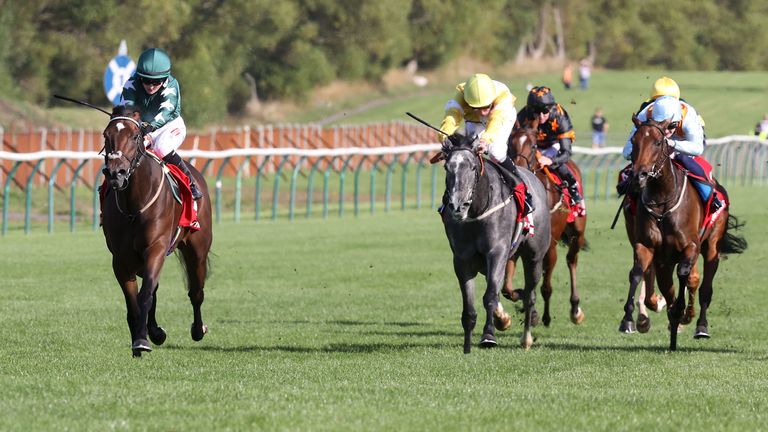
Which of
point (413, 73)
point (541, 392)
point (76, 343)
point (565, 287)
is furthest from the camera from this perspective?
point (413, 73)

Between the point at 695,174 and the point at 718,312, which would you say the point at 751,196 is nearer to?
the point at 718,312

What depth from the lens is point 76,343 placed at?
1154 cm

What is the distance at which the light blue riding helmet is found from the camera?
11.5m

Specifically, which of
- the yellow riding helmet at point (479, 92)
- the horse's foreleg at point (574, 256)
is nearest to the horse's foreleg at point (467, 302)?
the yellow riding helmet at point (479, 92)

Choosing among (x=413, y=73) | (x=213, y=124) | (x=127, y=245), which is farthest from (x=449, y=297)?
(x=413, y=73)

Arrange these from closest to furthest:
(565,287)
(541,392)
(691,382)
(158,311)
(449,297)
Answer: (541,392), (691,382), (158,311), (449,297), (565,287)

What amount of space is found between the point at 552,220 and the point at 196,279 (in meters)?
3.63

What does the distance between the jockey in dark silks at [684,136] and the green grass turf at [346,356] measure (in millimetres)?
1259

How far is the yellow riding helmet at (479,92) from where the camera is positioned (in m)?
11.5

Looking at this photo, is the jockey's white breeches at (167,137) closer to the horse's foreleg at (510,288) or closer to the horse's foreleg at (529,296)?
the horse's foreleg at (529,296)

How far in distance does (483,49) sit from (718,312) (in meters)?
69.9

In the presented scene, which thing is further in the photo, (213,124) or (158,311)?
(213,124)

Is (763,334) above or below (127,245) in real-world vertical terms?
below

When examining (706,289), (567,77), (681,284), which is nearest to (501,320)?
(681,284)
